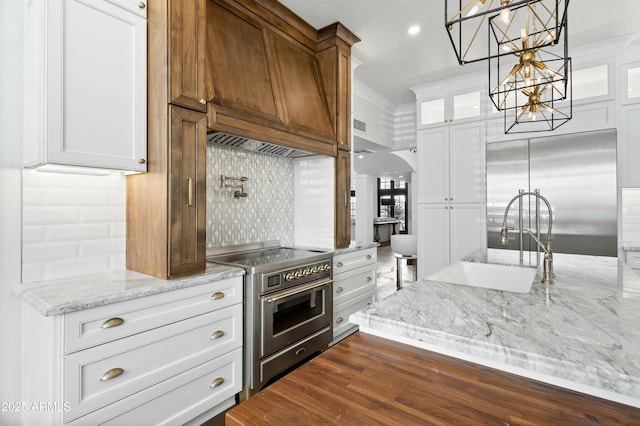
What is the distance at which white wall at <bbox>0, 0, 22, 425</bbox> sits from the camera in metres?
1.60

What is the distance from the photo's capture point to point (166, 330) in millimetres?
1661

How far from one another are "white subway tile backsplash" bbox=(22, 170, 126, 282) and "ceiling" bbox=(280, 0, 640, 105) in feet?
6.89

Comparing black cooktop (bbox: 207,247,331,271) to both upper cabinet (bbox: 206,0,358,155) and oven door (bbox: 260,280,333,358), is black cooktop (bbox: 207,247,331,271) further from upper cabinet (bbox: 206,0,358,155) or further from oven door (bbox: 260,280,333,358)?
upper cabinet (bbox: 206,0,358,155)

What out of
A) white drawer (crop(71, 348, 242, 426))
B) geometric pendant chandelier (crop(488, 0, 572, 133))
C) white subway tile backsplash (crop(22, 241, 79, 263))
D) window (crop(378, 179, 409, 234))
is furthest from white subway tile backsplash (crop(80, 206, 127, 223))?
window (crop(378, 179, 409, 234))

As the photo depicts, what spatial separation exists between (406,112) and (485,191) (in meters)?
1.98

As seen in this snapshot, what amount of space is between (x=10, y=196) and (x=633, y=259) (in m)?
5.05

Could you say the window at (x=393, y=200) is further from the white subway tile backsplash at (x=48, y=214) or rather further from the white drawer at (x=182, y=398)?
the white subway tile backsplash at (x=48, y=214)

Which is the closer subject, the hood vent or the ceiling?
the hood vent

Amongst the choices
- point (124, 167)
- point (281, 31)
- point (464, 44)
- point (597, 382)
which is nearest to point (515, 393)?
point (597, 382)

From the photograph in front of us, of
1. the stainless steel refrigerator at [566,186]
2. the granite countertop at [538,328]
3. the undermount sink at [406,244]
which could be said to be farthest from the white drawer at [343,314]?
the undermount sink at [406,244]

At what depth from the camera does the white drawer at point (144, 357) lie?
1.37 m

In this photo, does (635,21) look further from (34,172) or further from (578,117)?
(34,172)

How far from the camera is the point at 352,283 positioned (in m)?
3.14

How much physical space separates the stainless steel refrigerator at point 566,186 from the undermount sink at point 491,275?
88.8 inches
